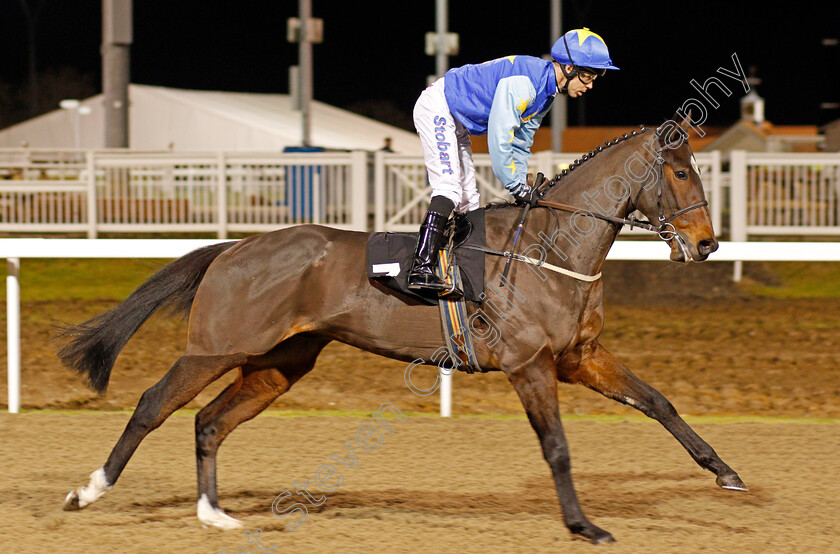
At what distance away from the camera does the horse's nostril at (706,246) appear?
400cm

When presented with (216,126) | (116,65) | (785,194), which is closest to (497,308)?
(785,194)

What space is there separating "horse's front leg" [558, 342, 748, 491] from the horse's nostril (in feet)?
1.92

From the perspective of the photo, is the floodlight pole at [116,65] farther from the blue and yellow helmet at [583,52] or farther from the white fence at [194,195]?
the blue and yellow helmet at [583,52]

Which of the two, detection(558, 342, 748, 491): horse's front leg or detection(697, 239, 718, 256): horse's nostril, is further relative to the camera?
detection(558, 342, 748, 491): horse's front leg

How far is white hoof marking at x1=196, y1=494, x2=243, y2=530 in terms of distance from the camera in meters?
4.04

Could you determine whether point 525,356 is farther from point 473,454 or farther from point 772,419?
point 772,419

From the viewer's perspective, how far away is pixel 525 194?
13.6ft

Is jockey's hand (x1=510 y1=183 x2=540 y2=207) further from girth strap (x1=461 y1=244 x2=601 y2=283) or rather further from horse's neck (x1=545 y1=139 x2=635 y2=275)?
girth strap (x1=461 y1=244 x2=601 y2=283)

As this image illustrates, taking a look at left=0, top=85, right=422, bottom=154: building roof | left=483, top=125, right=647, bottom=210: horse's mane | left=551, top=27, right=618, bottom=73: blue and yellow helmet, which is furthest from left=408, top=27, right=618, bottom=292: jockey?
left=0, top=85, right=422, bottom=154: building roof

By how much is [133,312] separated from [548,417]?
1.86 meters

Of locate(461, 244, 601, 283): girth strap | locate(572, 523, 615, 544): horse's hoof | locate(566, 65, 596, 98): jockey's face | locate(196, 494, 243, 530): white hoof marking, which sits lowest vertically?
locate(196, 494, 243, 530): white hoof marking

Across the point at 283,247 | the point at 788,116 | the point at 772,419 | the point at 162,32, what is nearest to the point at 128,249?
the point at 283,247

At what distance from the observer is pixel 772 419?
19.9ft

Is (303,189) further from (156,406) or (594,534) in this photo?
(594,534)
